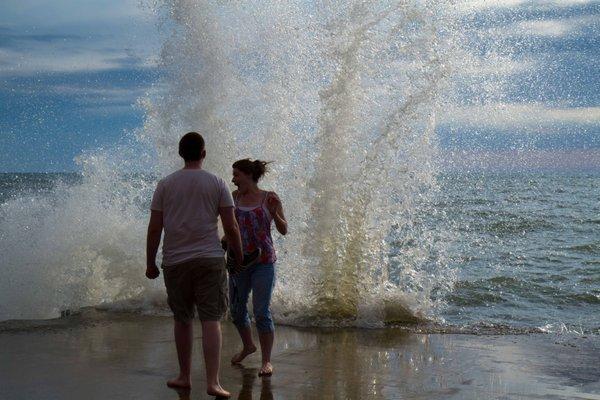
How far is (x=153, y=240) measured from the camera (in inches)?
202

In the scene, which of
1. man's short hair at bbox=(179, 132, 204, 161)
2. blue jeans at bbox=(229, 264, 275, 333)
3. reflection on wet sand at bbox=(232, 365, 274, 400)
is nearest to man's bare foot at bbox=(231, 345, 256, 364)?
reflection on wet sand at bbox=(232, 365, 274, 400)

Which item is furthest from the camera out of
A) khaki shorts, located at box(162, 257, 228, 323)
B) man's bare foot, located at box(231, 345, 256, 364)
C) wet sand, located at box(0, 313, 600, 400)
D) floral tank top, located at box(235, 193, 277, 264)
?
man's bare foot, located at box(231, 345, 256, 364)

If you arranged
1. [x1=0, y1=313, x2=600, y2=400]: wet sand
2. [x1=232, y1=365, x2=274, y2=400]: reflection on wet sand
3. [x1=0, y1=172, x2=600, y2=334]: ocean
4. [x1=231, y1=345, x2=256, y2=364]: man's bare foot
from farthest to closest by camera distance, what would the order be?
[x1=0, y1=172, x2=600, y2=334]: ocean < [x1=231, y1=345, x2=256, y2=364]: man's bare foot < [x1=0, y1=313, x2=600, y2=400]: wet sand < [x1=232, y1=365, x2=274, y2=400]: reflection on wet sand

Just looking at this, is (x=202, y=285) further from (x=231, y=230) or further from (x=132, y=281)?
(x=132, y=281)

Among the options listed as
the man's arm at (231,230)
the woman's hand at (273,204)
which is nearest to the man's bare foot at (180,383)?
the man's arm at (231,230)

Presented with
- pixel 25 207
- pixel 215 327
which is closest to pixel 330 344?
pixel 215 327

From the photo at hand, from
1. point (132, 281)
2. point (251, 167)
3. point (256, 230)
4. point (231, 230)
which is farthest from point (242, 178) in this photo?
point (132, 281)

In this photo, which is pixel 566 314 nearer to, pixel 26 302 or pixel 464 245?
pixel 26 302

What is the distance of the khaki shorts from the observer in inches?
199

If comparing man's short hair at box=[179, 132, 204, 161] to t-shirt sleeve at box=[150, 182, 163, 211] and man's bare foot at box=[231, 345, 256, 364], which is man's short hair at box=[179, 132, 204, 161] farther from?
man's bare foot at box=[231, 345, 256, 364]

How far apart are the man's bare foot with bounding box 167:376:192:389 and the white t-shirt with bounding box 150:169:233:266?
0.89m

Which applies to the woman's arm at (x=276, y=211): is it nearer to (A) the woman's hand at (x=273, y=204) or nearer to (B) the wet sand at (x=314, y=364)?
(A) the woman's hand at (x=273, y=204)

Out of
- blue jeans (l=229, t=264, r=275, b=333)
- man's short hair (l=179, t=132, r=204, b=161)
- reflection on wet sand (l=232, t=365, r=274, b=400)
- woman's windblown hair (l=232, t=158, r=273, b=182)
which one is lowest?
reflection on wet sand (l=232, t=365, r=274, b=400)

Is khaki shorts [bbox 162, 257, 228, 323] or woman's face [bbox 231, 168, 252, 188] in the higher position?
woman's face [bbox 231, 168, 252, 188]
